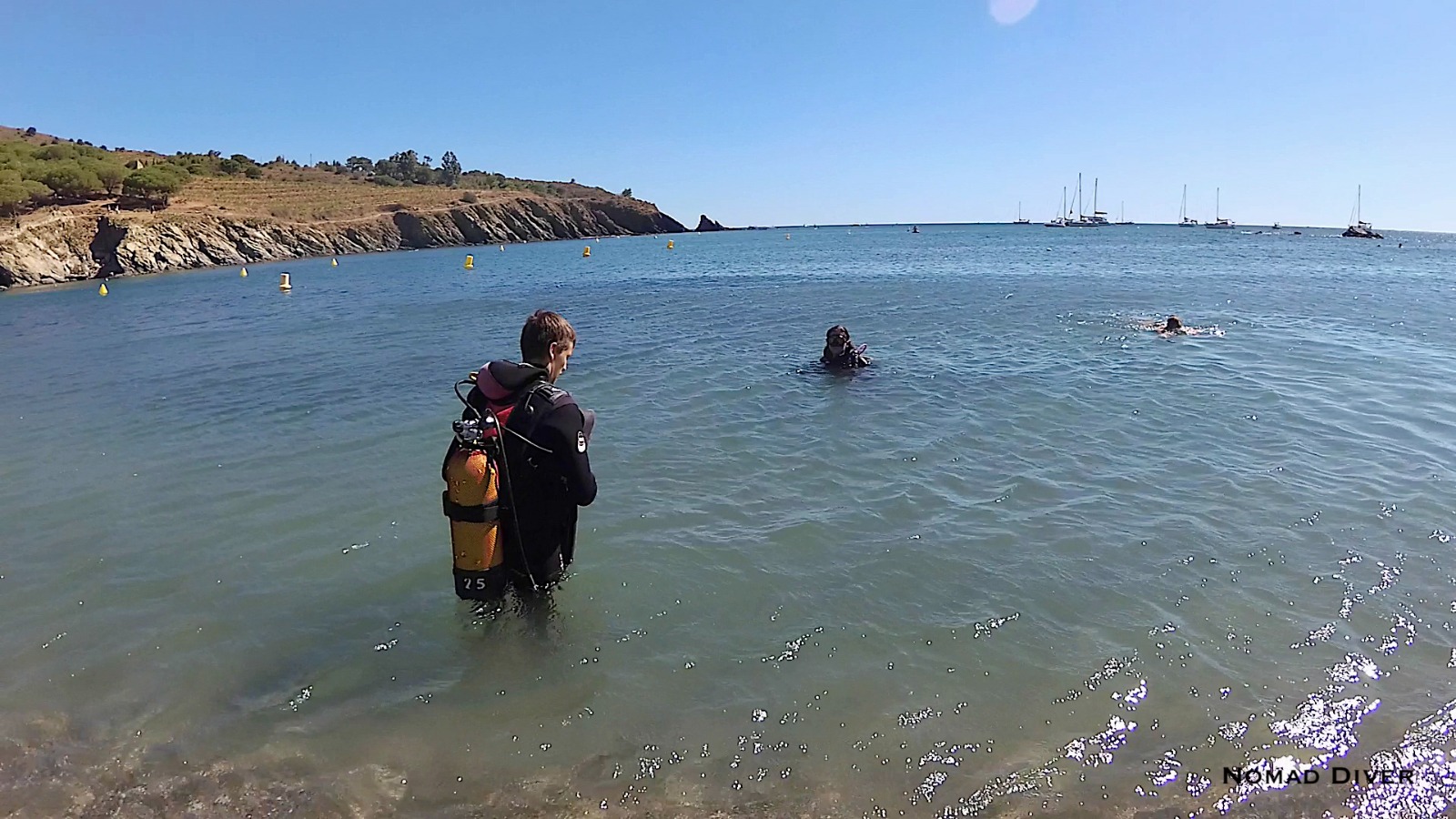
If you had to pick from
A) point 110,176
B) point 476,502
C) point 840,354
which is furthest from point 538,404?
point 110,176

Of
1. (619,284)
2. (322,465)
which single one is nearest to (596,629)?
(322,465)

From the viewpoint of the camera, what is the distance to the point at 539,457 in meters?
4.91

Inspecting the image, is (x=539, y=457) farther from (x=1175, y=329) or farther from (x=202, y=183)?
(x=202, y=183)

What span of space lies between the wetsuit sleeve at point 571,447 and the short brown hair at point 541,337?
1.24 ft

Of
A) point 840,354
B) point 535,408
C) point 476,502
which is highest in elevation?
point 535,408

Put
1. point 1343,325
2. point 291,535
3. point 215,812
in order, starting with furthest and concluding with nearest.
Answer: point 1343,325 < point 291,535 < point 215,812

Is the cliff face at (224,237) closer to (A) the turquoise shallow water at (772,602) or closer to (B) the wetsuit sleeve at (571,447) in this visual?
(A) the turquoise shallow water at (772,602)

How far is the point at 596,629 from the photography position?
19.4 feet

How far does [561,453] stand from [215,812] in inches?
103

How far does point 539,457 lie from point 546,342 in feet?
2.33

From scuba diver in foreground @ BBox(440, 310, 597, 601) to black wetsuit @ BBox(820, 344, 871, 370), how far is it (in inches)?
422

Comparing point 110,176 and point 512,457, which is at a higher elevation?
point 110,176

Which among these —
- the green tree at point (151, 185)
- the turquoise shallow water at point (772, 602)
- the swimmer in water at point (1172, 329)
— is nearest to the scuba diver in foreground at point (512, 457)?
the turquoise shallow water at point (772, 602)

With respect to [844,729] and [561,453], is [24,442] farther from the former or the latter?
[844,729]
